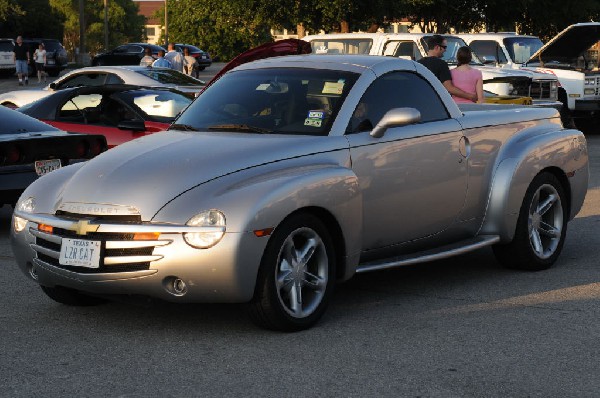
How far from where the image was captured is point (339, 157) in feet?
23.8

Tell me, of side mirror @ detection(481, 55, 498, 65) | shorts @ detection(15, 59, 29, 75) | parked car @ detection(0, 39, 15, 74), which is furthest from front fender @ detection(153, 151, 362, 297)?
parked car @ detection(0, 39, 15, 74)

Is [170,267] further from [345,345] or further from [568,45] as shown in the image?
[568,45]

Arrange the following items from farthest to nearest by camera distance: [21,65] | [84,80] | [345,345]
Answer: [21,65] → [84,80] → [345,345]

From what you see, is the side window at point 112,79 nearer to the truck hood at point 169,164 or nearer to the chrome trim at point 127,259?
the truck hood at point 169,164

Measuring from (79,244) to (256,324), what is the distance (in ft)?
3.60

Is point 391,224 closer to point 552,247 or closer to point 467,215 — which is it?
point 467,215

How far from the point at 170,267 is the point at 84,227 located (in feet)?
1.90

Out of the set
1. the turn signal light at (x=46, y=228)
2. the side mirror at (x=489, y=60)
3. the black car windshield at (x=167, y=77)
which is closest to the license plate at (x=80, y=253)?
the turn signal light at (x=46, y=228)

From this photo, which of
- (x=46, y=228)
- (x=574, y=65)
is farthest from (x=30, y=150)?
(x=574, y=65)

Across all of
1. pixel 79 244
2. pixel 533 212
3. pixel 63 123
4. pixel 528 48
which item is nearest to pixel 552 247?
pixel 533 212

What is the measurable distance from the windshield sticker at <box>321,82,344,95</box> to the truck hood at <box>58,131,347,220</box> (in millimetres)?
445

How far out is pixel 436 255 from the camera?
7918 millimetres

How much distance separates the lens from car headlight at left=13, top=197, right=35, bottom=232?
713cm

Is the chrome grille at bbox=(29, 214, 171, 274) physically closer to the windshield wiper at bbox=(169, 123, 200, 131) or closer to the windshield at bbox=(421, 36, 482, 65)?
the windshield wiper at bbox=(169, 123, 200, 131)
